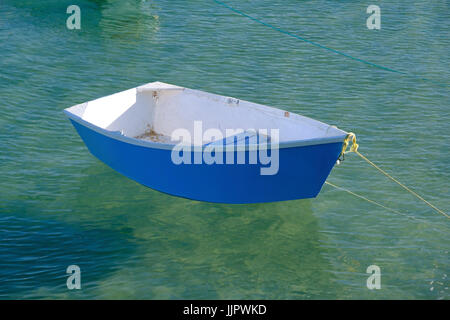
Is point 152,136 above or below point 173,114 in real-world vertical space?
below

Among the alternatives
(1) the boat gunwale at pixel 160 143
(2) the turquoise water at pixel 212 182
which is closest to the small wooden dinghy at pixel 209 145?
(1) the boat gunwale at pixel 160 143

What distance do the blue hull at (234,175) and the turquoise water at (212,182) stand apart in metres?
0.65

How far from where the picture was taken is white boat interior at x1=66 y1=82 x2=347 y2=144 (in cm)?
1141

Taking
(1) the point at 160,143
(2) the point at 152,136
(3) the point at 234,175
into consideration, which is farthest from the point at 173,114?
(3) the point at 234,175

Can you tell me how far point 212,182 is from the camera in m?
10.4

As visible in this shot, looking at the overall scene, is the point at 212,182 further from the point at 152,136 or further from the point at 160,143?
the point at 152,136

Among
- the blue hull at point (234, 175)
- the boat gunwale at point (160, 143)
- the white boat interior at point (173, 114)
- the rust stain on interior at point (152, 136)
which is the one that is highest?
the white boat interior at point (173, 114)

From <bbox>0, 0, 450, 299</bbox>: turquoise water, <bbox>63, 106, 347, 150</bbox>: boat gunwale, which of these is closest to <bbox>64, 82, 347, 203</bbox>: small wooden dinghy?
<bbox>63, 106, 347, 150</bbox>: boat gunwale

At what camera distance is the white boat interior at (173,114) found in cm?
1141

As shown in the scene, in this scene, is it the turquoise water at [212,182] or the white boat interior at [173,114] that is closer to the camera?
the turquoise water at [212,182]

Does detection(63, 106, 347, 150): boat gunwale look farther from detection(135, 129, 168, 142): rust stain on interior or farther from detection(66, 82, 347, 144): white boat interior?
detection(135, 129, 168, 142): rust stain on interior

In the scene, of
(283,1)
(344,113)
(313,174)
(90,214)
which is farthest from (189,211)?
(283,1)

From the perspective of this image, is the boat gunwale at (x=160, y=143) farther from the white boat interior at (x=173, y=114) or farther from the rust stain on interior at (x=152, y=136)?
the rust stain on interior at (x=152, y=136)

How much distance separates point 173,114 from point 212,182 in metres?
2.93
